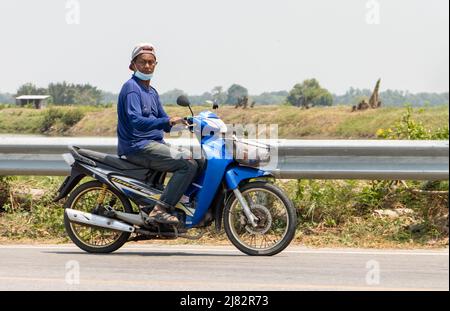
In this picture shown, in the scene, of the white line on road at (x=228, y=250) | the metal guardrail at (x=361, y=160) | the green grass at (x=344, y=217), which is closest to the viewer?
the white line on road at (x=228, y=250)

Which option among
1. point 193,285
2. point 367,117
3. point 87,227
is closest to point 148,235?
point 87,227

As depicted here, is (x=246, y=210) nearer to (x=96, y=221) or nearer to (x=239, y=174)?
(x=239, y=174)

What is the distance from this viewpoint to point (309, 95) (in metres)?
61.9

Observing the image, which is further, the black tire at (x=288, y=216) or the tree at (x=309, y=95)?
the tree at (x=309, y=95)

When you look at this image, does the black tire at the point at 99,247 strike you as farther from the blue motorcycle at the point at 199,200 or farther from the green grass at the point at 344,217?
the green grass at the point at 344,217

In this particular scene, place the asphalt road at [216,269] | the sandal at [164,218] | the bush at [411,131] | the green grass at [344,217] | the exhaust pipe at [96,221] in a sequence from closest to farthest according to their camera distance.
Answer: the asphalt road at [216,269] → the sandal at [164,218] → the exhaust pipe at [96,221] → the green grass at [344,217] → the bush at [411,131]

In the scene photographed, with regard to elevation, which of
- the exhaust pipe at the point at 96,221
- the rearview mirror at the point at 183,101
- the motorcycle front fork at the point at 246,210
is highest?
the rearview mirror at the point at 183,101

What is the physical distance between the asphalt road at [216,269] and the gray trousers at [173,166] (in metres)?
0.57

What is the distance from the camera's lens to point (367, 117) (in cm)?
5319

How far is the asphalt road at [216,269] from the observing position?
7184 millimetres

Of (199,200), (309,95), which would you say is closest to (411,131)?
(199,200)

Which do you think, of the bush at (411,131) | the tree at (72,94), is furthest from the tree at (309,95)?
the bush at (411,131)
